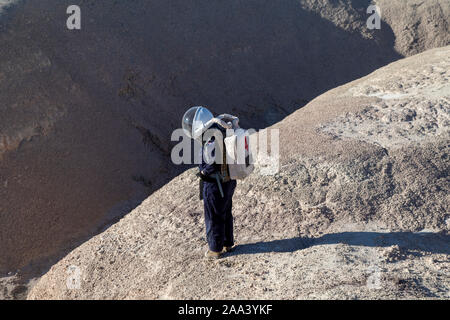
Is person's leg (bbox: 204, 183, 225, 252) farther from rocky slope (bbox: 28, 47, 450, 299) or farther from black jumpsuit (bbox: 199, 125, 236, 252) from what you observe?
rocky slope (bbox: 28, 47, 450, 299)

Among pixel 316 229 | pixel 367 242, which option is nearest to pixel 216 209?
pixel 316 229

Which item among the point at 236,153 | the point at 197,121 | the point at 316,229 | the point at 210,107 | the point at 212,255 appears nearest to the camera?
the point at 236,153

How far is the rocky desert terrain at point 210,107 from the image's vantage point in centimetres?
529

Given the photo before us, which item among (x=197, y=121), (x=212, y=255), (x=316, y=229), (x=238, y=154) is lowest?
(x=212, y=255)

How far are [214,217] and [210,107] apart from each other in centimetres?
703

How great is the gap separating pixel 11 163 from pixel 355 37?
11049mm

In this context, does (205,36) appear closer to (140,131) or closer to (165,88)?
(165,88)

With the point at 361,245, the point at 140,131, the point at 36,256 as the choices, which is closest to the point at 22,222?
the point at 36,256

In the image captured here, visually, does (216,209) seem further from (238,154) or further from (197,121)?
(197,121)

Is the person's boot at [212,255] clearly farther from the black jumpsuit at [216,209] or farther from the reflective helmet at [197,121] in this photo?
the reflective helmet at [197,121]

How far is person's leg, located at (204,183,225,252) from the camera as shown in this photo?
4281 millimetres

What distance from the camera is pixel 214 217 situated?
4.35 m

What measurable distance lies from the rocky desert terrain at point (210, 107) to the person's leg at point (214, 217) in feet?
1.19

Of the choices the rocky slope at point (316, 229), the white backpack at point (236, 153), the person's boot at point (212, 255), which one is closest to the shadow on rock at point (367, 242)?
the rocky slope at point (316, 229)
